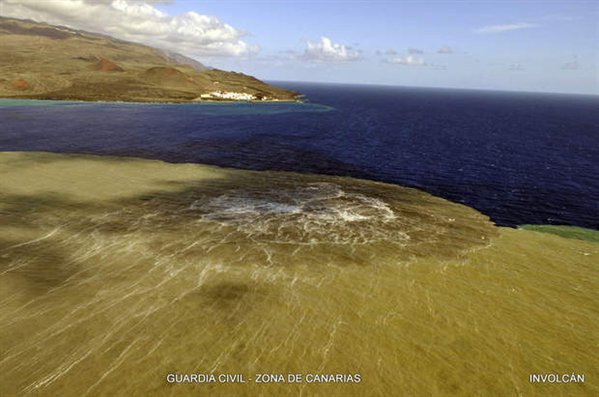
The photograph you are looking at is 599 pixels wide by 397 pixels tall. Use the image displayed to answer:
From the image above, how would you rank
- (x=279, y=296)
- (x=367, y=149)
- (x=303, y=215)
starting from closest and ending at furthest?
1. (x=279, y=296)
2. (x=303, y=215)
3. (x=367, y=149)

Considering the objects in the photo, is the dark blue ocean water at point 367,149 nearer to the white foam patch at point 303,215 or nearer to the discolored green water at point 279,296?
the white foam patch at point 303,215

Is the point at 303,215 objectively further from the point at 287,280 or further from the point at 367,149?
the point at 367,149

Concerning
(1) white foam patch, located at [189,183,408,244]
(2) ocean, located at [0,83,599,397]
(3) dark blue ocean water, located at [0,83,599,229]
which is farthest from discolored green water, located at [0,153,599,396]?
(3) dark blue ocean water, located at [0,83,599,229]

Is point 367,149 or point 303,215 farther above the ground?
point 303,215

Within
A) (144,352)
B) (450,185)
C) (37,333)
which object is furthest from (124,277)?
(450,185)

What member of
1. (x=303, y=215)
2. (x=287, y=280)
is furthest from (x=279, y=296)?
(x=303, y=215)

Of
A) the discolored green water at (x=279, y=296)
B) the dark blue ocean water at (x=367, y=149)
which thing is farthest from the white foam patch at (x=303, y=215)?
the dark blue ocean water at (x=367, y=149)

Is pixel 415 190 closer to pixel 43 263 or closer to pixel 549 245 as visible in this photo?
pixel 549 245
